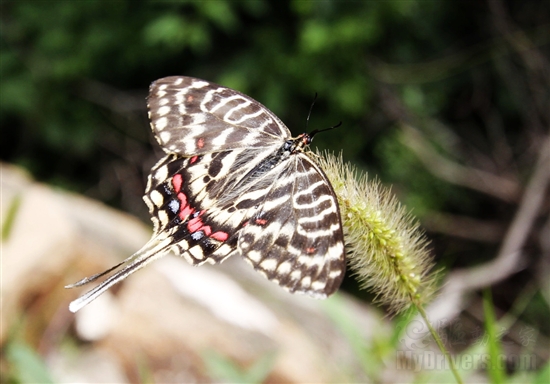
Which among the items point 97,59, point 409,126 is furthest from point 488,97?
point 97,59

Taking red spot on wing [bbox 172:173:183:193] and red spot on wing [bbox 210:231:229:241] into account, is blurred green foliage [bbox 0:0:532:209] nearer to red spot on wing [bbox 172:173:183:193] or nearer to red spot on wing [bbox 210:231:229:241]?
red spot on wing [bbox 172:173:183:193]

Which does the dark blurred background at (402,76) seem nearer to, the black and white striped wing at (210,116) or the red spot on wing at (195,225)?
the black and white striped wing at (210,116)

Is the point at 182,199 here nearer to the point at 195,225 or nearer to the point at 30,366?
the point at 195,225

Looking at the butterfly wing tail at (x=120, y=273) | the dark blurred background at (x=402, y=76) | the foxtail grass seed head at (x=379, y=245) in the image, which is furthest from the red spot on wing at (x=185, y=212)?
the dark blurred background at (x=402, y=76)

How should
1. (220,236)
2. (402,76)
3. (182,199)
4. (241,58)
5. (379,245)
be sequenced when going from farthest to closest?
(241,58), (402,76), (182,199), (220,236), (379,245)

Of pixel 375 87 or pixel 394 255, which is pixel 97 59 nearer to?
pixel 375 87

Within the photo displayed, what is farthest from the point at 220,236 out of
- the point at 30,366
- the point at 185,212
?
the point at 30,366
